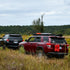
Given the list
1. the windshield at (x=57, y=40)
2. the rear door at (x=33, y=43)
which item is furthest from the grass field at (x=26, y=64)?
the rear door at (x=33, y=43)

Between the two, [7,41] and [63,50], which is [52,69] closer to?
[63,50]

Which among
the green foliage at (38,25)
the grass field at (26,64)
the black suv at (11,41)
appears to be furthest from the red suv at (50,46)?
the green foliage at (38,25)

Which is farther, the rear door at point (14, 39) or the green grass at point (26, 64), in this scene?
the rear door at point (14, 39)

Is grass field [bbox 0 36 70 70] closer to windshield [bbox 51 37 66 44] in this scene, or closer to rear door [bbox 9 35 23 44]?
windshield [bbox 51 37 66 44]

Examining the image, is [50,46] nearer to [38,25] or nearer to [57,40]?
[57,40]

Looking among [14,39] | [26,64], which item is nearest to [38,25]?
[14,39]

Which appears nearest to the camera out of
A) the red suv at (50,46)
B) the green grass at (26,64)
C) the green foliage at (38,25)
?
the green grass at (26,64)

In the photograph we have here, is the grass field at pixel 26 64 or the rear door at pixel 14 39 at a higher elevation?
the grass field at pixel 26 64

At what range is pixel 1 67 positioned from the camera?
23.8ft

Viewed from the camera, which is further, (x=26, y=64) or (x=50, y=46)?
(x=50, y=46)

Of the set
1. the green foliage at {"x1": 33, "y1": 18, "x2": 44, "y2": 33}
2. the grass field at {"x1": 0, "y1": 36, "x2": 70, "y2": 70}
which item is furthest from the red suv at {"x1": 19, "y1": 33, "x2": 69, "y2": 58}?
the green foliage at {"x1": 33, "y1": 18, "x2": 44, "y2": 33}

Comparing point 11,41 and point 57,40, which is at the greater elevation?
point 57,40

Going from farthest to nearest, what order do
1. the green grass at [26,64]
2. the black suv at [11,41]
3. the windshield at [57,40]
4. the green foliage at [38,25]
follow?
the green foliage at [38,25]
the black suv at [11,41]
the windshield at [57,40]
the green grass at [26,64]

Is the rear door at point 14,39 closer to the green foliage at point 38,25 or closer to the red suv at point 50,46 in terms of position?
the red suv at point 50,46
